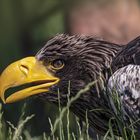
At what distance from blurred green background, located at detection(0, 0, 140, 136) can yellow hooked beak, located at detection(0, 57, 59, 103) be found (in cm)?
290

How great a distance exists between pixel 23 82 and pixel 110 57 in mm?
524

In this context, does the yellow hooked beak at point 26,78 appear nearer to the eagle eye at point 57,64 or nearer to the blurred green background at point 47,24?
the eagle eye at point 57,64

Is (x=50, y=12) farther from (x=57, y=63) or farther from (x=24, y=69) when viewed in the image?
(x=24, y=69)

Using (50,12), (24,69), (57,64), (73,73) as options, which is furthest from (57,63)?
(50,12)

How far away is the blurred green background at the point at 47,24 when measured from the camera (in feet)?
32.2

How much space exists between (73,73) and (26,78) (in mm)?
308

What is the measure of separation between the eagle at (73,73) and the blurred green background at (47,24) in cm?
288

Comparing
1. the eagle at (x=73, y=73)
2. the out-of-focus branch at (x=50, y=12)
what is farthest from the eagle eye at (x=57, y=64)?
the out-of-focus branch at (x=50, y=12)

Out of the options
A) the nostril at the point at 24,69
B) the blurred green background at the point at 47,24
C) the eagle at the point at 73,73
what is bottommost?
the blurred green background at the point at 47,24

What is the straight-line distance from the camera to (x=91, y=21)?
33.1ft

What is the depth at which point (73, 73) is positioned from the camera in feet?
21.3

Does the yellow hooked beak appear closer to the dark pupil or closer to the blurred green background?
the dark pupil

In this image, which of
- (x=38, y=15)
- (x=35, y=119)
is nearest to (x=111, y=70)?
(x=35, y=119)

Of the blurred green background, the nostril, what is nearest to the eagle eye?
the nostril
